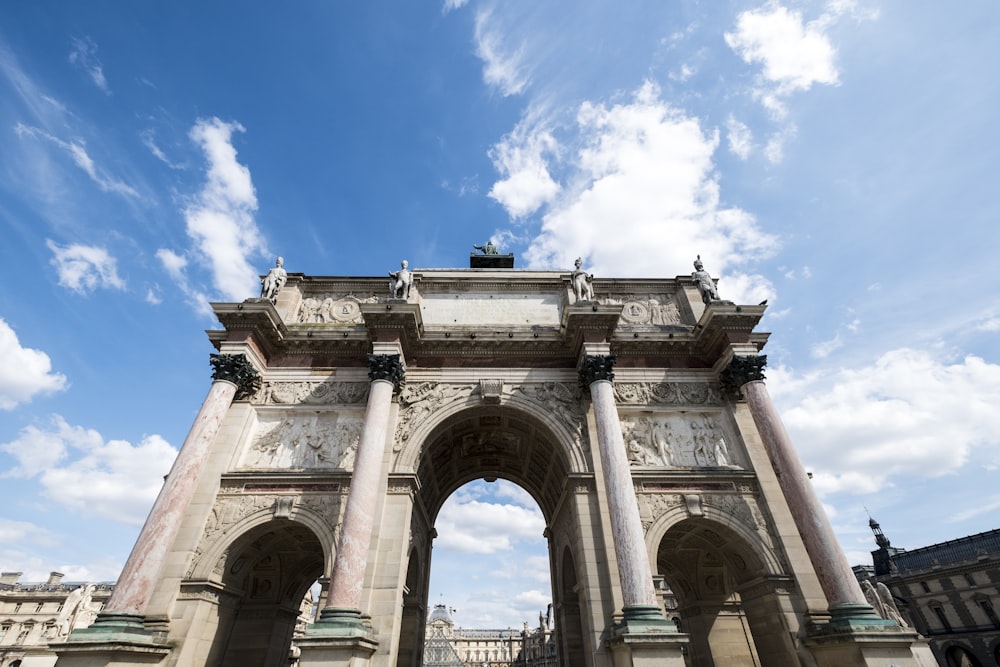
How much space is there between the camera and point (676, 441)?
1596cm

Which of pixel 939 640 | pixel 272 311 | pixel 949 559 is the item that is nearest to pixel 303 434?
pixel 272 311

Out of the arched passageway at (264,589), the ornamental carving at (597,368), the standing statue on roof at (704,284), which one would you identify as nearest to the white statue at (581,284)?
the ornamental carving at (597,368)

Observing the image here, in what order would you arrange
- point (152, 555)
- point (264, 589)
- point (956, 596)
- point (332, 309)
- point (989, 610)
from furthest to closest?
point (956, 596)
point (989, 610)
point (332, 309)
point (264, 589)
point (152, 555)

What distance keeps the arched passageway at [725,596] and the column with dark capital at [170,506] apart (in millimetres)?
14808

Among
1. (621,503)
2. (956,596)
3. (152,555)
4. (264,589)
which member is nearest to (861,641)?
(621,503)

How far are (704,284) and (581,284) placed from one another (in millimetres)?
5103

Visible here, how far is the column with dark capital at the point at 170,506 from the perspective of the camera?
439 inches

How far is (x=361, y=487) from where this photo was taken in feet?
43.5

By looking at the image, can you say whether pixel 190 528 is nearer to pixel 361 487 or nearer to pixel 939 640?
pixel 361 487

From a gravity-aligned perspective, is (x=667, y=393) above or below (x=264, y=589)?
above

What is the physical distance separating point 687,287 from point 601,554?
11.8 meters

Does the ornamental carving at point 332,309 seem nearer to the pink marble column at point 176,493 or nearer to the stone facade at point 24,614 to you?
the pink marble column at point 176,493

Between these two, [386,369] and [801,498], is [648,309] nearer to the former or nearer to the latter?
[801,498]

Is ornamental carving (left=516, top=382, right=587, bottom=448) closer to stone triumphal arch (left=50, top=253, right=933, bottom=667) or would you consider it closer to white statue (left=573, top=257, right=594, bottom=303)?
stone triumphal arch (left=50, top=253, right=933, bottom=667)
